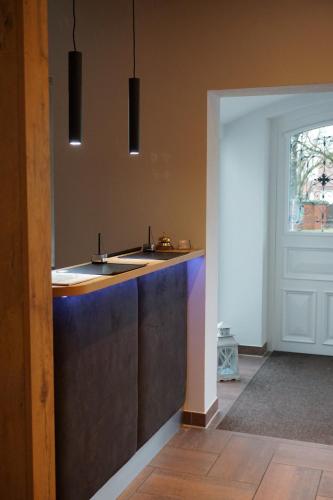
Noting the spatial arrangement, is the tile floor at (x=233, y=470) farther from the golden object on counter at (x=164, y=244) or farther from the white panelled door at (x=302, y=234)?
the white panelled door at (x=302, y=234)

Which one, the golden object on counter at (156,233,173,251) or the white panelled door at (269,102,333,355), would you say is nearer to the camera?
the golden object on counter at (156,233,173,251)

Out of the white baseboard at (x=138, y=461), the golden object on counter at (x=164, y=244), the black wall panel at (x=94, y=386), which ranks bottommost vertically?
the white baseboard at (x=138, y=461)

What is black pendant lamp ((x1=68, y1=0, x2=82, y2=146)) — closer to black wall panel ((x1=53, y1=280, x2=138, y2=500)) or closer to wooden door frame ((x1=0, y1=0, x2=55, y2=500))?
wooden door frame ((x1=0, y1=0, x2=55, y2=500))

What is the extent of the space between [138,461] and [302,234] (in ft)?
10.2

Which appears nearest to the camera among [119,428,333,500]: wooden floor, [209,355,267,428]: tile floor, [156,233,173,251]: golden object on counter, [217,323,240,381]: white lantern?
[119,428,333,500]: wooden floor

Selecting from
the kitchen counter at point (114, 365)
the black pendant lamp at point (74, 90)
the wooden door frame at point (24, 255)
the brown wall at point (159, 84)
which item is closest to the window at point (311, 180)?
the brown wall at point (159, 84)

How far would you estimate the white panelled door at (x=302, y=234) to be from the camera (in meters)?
5.66

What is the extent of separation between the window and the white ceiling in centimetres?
48

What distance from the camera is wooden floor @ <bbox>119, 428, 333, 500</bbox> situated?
3.08 m

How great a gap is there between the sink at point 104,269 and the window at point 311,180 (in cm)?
313

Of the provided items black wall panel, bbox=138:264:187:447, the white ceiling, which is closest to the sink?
black wall panel, bbox=138:264:187:447

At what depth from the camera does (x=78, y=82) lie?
9.14 ft

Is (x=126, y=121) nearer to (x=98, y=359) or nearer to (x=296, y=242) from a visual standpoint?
(x=98, y=359)

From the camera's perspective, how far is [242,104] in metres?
5.23
